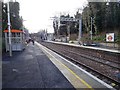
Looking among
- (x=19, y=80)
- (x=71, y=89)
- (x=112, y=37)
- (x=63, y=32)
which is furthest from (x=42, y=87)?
(x=63, y=32)

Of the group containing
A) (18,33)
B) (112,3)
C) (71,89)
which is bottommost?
(71,89)

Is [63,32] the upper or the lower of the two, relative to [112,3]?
lower

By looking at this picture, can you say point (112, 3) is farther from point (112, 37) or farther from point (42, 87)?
point (42, 87)

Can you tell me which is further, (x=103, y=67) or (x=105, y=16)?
(x=105, y=16)

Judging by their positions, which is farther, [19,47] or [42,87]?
[19,47]

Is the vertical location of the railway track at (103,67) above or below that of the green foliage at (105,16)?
below

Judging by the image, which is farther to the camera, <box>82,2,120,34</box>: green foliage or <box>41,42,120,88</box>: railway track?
<box>82,2,120,34</box>: green foliage

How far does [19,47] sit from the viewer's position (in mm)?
28734

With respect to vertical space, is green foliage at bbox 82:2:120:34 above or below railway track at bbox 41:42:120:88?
above

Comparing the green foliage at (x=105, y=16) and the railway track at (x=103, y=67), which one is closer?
the railway track at (x=103, y=67)

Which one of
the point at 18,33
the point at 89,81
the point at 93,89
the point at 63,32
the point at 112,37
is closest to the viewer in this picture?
the point at 93,89

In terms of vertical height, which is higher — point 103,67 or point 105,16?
point 105,16

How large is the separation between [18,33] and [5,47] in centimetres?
294

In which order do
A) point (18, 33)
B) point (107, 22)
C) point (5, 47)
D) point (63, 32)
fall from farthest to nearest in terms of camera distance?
point (63, 32) < point (107, 22) < point (18, 33) < point (5, 47)
